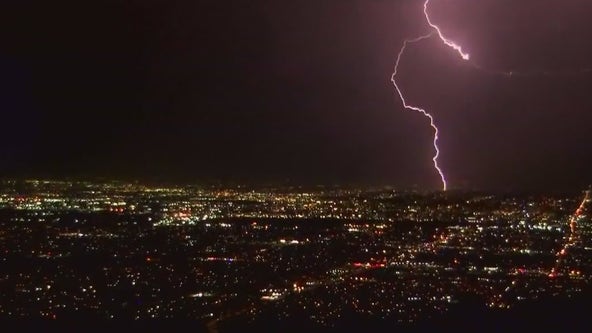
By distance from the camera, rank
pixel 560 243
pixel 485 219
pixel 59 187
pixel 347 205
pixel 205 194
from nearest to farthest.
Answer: pixel 560 243 → pixel 485 219 → pixel 347 205 → pixel 205 194 → pixel 59 187

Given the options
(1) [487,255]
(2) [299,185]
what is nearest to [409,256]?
(1) [487,255]

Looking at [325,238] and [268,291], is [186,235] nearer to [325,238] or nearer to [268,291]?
[325,238]

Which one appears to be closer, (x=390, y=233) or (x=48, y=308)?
(x=48, y=308)

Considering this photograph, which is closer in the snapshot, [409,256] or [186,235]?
[409,256]

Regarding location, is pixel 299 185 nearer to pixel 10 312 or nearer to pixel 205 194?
pixel 205 194

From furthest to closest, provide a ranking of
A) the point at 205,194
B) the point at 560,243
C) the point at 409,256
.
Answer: the point at 205,194
the point at 560,243
the point at 409,256

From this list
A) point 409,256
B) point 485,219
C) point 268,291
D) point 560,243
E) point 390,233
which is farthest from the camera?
point 485,219

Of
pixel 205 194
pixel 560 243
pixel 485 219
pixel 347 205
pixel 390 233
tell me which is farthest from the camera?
pixel 205 194

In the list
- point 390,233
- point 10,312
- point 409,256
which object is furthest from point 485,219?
point 10,312
